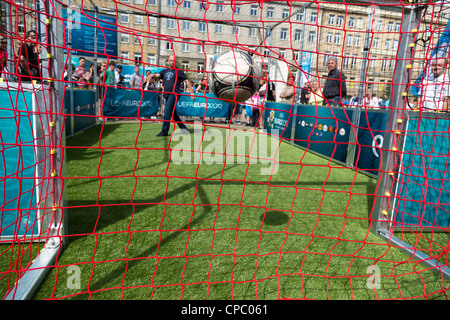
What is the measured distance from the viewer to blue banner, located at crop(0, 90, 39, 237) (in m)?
1.98

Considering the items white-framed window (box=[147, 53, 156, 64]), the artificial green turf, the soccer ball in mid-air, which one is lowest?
the artificial green turf

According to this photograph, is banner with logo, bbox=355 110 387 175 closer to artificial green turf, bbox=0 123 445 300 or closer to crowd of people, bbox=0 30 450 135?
crowd of people, bbox=0 30 450 135

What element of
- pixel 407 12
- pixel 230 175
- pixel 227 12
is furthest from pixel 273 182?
pixel 227 12

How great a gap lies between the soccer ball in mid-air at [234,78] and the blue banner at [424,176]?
1.43m

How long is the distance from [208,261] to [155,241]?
496mm

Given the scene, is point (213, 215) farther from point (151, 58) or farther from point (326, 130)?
point (151, 58)

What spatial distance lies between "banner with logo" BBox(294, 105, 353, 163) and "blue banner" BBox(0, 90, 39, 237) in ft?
12.3

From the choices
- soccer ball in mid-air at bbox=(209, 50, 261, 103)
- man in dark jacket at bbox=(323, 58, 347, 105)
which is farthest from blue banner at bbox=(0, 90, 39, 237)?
man in dark jacket at bbox=(323, 58, 347, 105)

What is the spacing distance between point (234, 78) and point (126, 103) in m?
→ 8.55

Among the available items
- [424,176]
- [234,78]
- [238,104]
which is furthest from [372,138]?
[238,104]

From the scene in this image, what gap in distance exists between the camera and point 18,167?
204 centimetres

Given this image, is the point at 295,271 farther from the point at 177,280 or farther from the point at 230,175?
the point at 230,175

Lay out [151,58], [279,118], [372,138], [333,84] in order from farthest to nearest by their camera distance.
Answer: [151,58] → [279,118] → [333,84] → [372,138]

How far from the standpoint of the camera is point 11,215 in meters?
2.13
